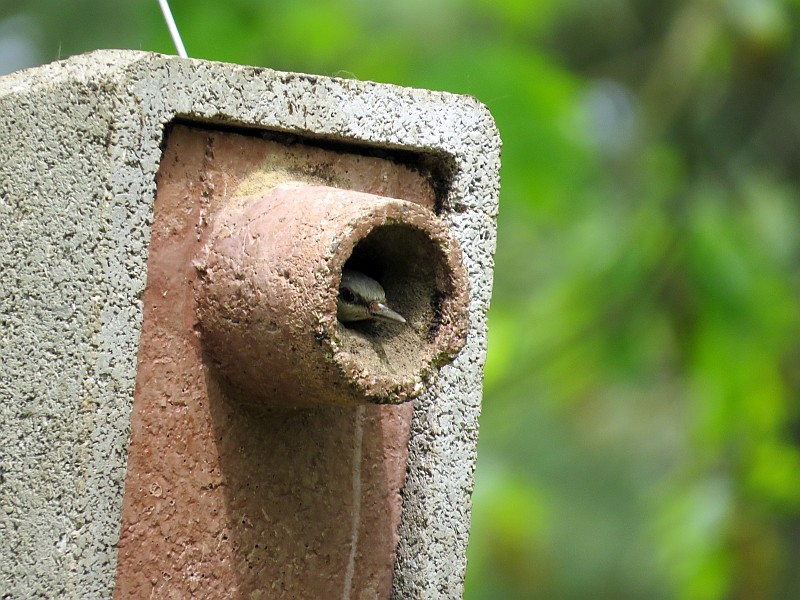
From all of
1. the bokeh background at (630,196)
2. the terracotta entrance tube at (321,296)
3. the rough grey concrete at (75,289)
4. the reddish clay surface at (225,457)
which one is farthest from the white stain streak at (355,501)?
the bokeh background at (630,196)

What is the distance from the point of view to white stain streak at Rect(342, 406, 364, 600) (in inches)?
68.6

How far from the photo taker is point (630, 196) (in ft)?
15.1

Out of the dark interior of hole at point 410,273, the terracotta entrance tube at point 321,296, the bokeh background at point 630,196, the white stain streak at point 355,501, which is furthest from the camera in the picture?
the bokeh background at point 630,196

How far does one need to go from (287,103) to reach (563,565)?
24.6 ft

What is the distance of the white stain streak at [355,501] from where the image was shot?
5.71 ft

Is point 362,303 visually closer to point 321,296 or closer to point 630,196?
point 321,296

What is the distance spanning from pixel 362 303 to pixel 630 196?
321cm

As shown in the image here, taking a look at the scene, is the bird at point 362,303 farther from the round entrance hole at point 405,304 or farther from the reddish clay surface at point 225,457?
the reddish clay surface at point 225,457

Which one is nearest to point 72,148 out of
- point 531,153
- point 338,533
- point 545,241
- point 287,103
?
point 287,103

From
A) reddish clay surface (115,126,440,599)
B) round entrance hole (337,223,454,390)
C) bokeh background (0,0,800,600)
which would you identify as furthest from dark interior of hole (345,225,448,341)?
bokeh background (0,0,800,600)

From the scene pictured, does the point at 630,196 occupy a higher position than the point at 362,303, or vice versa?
the point at 630,196

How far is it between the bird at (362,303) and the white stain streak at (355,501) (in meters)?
0.25

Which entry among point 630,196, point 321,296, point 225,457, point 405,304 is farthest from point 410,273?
point 630,196

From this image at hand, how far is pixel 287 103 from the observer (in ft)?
5.29
